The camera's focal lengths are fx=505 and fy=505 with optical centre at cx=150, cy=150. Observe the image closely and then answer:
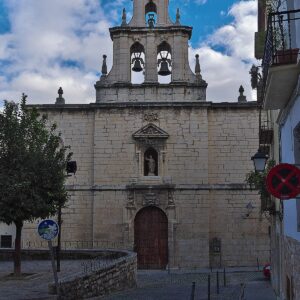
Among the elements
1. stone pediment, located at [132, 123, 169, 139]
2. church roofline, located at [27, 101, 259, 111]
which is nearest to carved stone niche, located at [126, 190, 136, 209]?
stone pediment, located at [132, 123, 169, 139]

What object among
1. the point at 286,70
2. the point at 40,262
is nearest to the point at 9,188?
the point at 40,262

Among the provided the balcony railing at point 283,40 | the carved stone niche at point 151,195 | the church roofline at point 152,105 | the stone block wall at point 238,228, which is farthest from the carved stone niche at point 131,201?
the balcony railing at point 283,40

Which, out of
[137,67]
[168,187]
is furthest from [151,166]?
[137,67]

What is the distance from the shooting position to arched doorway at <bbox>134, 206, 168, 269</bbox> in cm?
2442

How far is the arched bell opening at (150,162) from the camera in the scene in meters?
25.2

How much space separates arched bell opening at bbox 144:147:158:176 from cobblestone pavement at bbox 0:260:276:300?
494 cm

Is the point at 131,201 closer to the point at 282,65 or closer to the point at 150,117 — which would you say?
the point at 150,117

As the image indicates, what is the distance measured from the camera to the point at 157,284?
1852 centimetres

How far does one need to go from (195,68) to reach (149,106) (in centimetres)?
312

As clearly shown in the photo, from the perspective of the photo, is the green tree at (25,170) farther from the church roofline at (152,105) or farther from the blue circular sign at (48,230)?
the church roofline at (152,105)

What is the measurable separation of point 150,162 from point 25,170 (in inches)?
399

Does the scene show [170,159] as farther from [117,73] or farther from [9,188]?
[9,188]

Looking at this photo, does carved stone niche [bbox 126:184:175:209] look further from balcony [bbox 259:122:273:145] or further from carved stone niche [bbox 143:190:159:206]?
balcony [bbox 259:122:273:145]

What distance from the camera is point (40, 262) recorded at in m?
20.7
